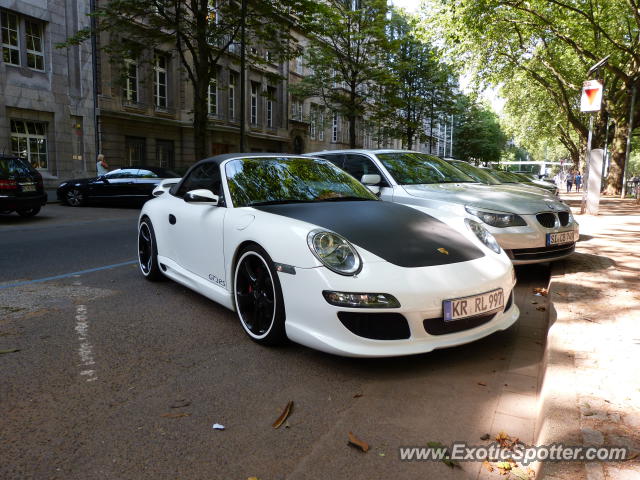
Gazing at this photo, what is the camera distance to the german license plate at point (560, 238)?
18.5 feet

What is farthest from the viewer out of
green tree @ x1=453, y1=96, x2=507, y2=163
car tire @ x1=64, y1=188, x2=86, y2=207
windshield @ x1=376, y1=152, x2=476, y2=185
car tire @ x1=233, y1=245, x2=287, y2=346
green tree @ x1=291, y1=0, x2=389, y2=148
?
green tree @ x1=453, y1=96, x2=507, y2=163

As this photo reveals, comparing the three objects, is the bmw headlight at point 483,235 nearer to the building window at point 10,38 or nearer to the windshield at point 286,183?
the windshield at point 286,183

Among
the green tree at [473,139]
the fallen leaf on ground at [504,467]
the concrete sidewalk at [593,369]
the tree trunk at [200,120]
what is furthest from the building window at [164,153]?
the green tree at [473,139]

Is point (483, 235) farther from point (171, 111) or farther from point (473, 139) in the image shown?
point (473, 139)

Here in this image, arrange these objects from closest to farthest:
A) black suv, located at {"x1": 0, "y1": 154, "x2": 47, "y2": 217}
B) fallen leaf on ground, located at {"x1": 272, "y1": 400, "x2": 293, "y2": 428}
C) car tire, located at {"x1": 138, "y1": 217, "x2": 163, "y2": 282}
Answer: fallen leaf on ground, located at {"x1": 272, "y1": 400, "x2": 293, "y2": 428} → car tire, located at {"x1": 138, "y1": 217, "x2": 163, "y2": 282} → black suv, located at {"x1": 0, "y1": 154, "x2": 47, "y2": 217}

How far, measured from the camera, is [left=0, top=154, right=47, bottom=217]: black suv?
11531mm

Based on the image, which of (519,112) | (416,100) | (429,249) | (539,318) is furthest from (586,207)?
(519,112)

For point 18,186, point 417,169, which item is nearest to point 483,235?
point 417,169

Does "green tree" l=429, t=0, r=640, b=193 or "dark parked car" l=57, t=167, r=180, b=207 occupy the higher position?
"green tree" l=429, t=0, r=640, b=193

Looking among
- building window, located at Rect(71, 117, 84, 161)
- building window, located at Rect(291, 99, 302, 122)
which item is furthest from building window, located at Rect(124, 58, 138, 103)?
building window, located at Rect(291, 99, 302, 122)

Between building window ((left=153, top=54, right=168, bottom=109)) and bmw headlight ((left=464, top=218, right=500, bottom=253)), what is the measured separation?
24.5 metres

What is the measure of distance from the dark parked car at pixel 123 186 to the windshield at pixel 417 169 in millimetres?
10586

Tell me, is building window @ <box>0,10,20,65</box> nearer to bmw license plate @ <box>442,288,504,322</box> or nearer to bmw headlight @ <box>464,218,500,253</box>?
bmw headlight @ <box>464,218,500,253</box>

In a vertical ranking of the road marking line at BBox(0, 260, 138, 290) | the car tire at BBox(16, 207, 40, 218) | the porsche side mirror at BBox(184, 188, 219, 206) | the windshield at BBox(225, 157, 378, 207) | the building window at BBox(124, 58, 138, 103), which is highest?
the building window at BBox(124, 58, 138, 103)
